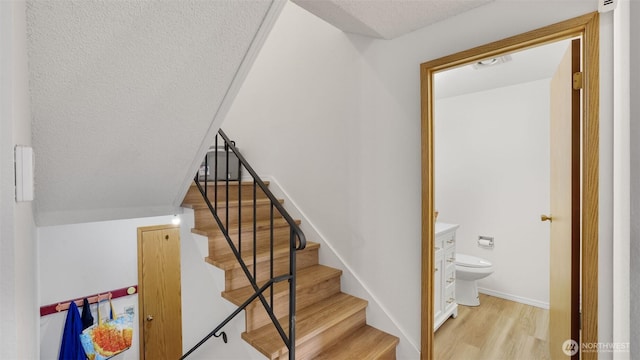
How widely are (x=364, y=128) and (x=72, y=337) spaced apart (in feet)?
12.5

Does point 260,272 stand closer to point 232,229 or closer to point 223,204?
point 232,229

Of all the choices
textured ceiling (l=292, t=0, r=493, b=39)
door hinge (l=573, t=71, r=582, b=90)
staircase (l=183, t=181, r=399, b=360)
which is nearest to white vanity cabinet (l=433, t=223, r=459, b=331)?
staircase (l=183, t=181, r=399, b=360)

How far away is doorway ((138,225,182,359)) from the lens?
3.72 meters

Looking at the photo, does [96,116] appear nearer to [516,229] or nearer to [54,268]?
[54,268]

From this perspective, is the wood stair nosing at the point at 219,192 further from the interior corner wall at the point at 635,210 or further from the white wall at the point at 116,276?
the interior corner wall at the point at 635,210

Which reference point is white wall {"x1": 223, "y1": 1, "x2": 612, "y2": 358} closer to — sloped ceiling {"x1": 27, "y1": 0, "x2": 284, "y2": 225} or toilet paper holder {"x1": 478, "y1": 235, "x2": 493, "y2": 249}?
sloped ceiling {"x1": 27, "y1": 0, "x2": 284, "y2": 225}

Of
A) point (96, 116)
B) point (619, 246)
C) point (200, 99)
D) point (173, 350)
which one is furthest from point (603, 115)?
point (173, 350)

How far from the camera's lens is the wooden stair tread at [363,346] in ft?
6.02

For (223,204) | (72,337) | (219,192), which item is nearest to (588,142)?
(223,204)

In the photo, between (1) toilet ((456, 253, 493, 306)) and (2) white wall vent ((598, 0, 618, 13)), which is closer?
(2) white wall vent ((598, 0, 618, 13))

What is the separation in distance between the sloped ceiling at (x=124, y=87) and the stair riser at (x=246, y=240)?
0.55m

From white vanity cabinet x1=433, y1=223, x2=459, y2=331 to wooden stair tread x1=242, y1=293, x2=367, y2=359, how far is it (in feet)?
2.66

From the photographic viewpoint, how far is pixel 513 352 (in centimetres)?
232

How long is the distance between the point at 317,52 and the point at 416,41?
0.92 meters
